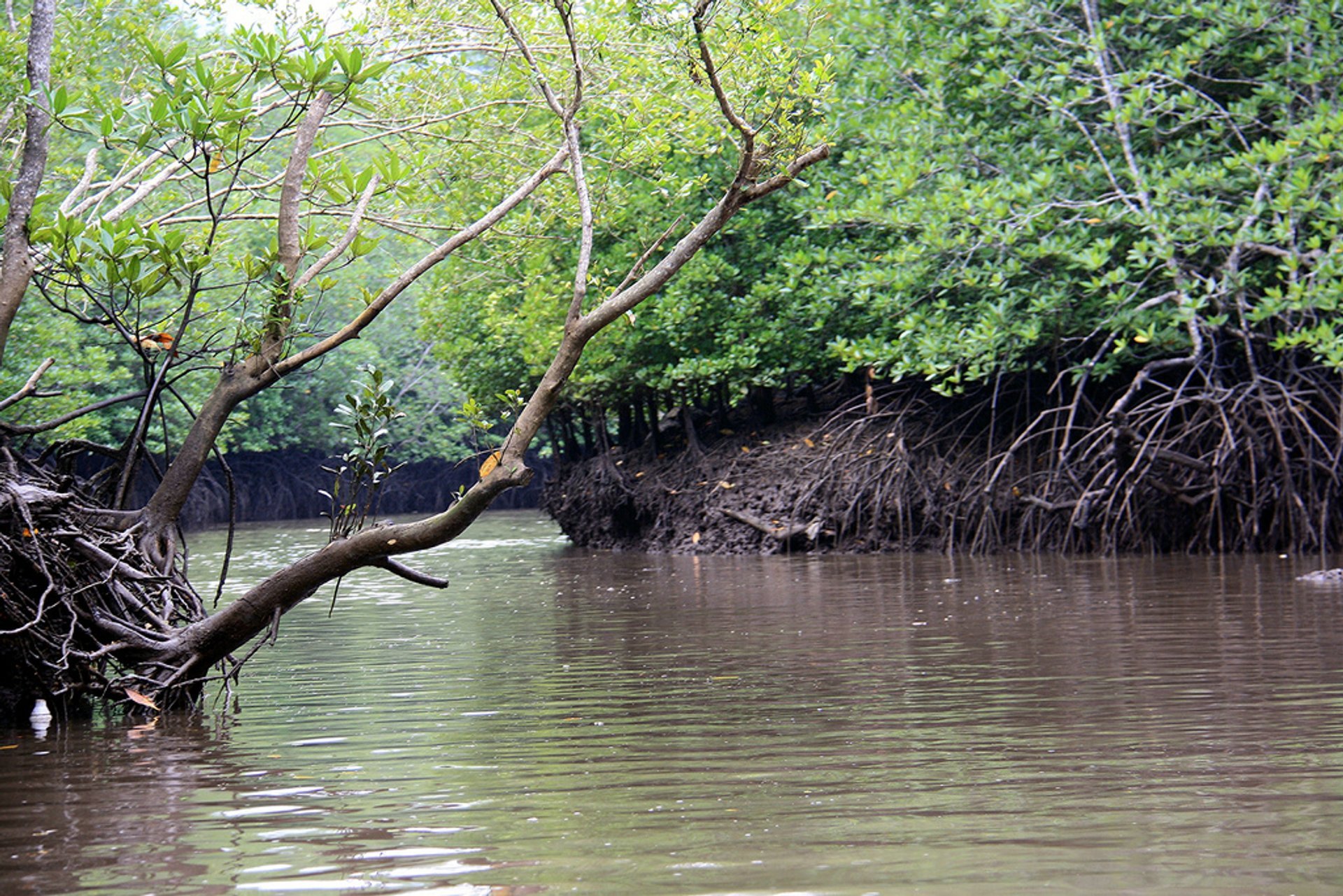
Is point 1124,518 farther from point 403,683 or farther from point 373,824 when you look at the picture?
point 373,824

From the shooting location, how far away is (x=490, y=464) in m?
5.76

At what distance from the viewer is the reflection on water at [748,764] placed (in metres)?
3.47

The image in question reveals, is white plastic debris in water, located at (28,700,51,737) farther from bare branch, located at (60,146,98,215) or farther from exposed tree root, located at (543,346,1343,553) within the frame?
exposed tree root, located at (543,346,1343,553)

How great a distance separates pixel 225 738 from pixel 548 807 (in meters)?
2.03

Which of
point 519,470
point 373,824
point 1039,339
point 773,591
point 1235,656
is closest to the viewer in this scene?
point 373,824

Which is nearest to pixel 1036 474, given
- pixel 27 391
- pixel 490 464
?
pixel 490 464

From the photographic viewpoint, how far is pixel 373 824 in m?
4.05

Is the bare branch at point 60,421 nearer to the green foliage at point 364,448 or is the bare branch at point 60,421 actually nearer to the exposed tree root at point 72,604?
the exposed tree root at point 72,604

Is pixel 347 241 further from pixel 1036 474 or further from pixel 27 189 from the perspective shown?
pixel 1036 474

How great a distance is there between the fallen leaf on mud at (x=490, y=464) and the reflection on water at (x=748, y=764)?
99cm

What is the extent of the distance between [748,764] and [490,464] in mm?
→ 1723

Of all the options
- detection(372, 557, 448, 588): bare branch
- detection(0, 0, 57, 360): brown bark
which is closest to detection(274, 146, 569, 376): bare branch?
detection(372, 557, 448, 588): bare branch

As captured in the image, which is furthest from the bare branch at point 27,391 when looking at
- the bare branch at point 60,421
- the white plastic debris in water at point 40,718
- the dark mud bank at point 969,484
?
the dark mud bank at point 969,484

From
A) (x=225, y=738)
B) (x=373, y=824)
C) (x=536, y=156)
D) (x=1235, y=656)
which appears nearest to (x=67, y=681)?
(x=225, y=738)
